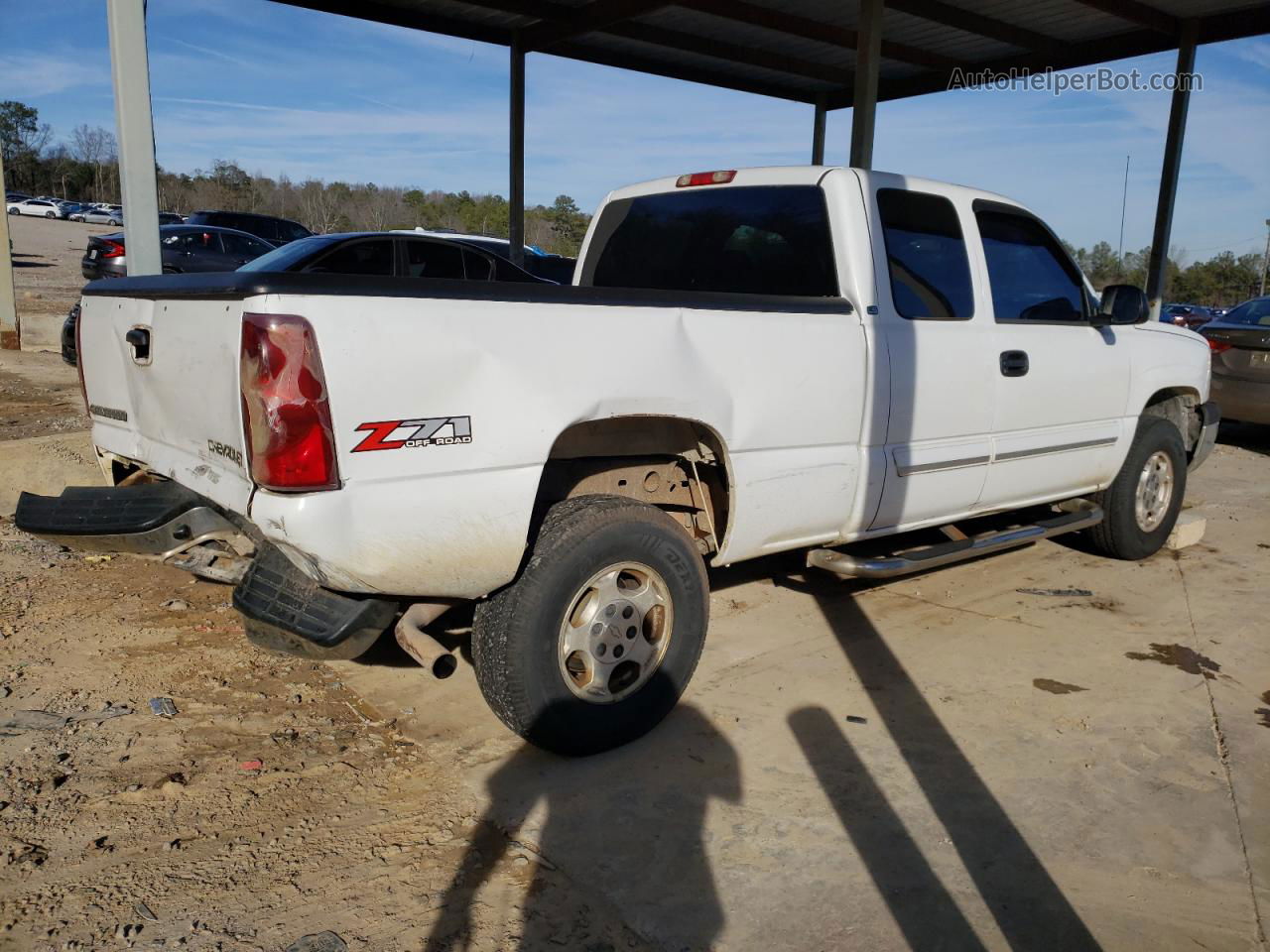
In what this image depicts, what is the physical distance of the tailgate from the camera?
294 cm

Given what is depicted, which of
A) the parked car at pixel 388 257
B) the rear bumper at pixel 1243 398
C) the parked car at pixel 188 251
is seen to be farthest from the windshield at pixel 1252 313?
the parked car at pixel 188 251

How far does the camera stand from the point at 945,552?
4656mm

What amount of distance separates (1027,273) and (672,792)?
3309mm

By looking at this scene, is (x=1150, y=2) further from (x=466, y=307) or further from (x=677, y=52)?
(x=466, y=307)

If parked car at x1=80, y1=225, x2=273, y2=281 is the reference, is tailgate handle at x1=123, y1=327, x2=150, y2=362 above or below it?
below

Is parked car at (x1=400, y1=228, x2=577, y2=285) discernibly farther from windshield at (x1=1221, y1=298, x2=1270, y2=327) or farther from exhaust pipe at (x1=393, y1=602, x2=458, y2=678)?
exhaust pipe at (x1=393, y1=602, x2=458, y2=678)

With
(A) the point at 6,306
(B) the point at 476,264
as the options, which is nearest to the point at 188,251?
(A) the point at 6,306

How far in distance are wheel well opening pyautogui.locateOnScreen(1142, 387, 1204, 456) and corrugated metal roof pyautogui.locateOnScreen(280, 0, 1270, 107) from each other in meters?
7.05

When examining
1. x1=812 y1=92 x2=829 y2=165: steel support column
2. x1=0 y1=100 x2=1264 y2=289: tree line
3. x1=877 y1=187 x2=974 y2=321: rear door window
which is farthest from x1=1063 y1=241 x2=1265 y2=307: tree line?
x1=877 y1=187 x2=974 y2=321: rear door window

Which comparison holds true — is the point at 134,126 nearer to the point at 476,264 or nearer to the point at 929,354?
the point at 929,354

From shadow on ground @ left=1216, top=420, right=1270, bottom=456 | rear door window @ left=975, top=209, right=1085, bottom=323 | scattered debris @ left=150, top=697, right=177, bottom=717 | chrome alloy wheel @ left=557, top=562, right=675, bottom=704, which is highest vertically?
rear door window @ left=975, top=209, right=1085, bottom=323

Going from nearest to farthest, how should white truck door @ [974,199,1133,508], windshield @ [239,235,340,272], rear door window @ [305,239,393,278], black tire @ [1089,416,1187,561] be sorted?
white truck door @ [974,199,1133,508] → black tire @ [1089,416,1187,561] → windshield @ [239,235,340,272] → rear door window @ [305,239,393,278]

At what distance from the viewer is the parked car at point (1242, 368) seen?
10.1m

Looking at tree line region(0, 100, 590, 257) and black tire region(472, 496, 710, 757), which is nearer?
black tire region(472, 496, 710, 757)
